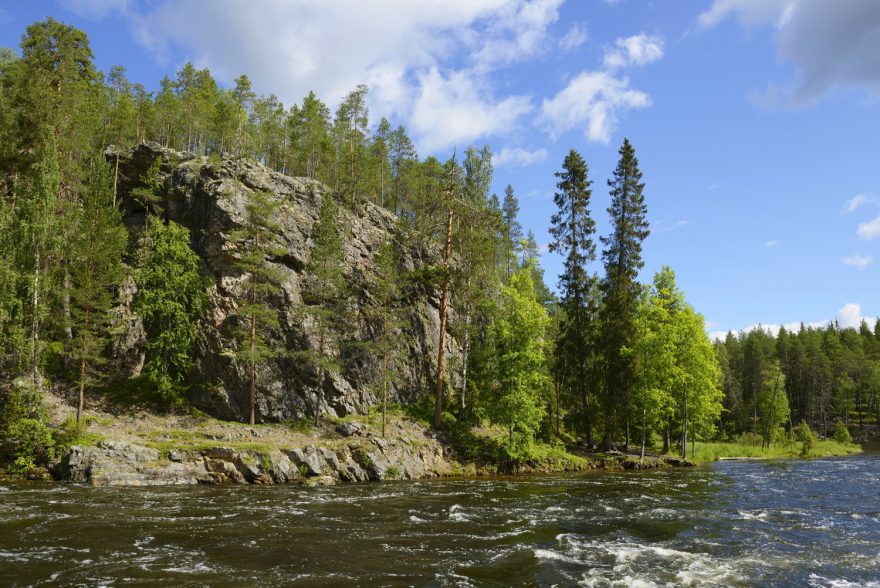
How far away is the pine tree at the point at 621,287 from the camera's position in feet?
153

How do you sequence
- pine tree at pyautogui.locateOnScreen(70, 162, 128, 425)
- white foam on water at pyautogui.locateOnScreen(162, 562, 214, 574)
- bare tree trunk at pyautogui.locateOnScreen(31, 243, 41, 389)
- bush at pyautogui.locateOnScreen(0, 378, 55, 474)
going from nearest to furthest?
white foam on water at pyautogui.locateOnScreen(162, 562, 214, 574) → bush at pyautogui.locateOnScreen(0, 378, 55, 474) → bare tree trunk at pyautogui.locateOnScreen(31, 243, 41, 389) → pine tree at pyautogui.locateOnScreen(70, 162, 128, 425)

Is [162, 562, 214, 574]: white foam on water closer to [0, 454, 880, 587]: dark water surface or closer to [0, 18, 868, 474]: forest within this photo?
[0, 454, 880, 587]: dark water surface

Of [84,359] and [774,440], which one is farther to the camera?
[774,440]

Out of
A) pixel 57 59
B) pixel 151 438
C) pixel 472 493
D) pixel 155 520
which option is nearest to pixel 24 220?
pixel 151 438

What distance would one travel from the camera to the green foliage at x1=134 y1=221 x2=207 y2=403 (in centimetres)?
3856

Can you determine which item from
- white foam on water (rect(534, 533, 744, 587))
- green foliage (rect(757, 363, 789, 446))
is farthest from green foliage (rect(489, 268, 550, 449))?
green foliage (rect(757, 363, 789, 446))

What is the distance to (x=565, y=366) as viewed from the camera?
49.5 metres

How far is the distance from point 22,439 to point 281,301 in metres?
19.2

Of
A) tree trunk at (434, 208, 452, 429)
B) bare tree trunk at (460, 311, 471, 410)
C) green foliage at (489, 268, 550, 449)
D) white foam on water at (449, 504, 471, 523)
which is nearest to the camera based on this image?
white foam on water at (449, 504, 471, 523)

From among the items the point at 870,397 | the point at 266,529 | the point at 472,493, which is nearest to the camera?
the point at 266,529

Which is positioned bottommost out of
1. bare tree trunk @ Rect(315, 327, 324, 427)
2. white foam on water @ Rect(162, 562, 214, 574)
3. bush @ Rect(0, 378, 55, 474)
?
white foam on water @ Rect(162, 562, 214, 574)

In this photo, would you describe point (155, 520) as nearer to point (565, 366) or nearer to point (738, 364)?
point (565, 366)

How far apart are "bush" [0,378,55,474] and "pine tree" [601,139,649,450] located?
39.7 metres

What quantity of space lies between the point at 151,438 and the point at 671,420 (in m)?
48.1
